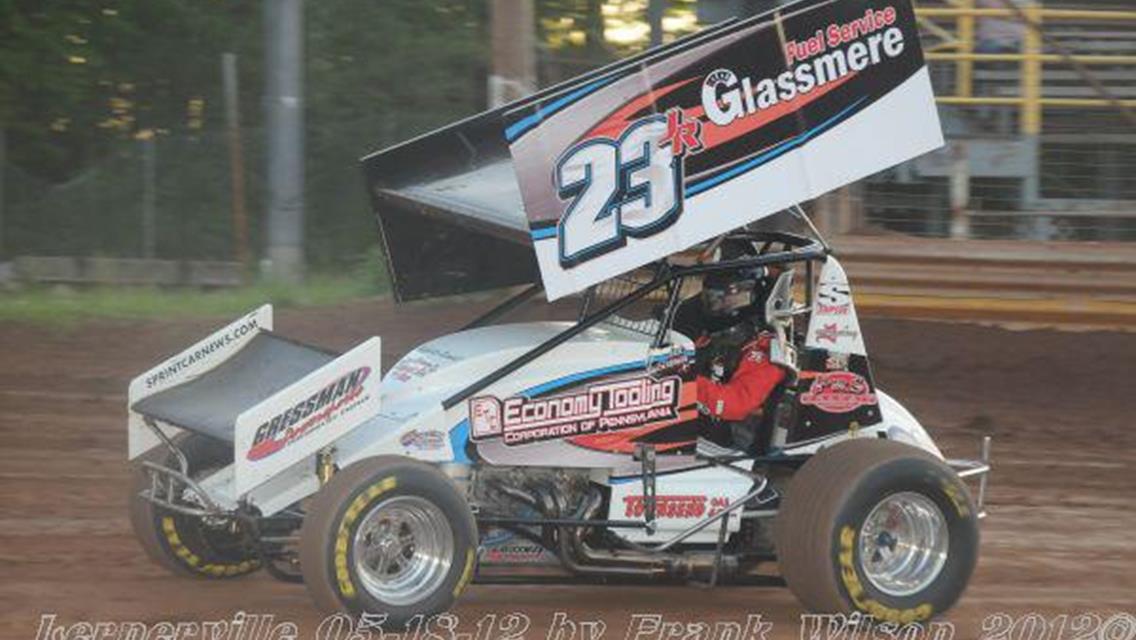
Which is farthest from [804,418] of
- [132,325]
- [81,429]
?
[132,325]

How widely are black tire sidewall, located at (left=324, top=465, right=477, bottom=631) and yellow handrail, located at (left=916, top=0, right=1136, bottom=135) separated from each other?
9740 mm

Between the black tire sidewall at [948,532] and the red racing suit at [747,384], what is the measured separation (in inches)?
25.7

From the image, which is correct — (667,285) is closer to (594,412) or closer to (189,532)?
(594,412)

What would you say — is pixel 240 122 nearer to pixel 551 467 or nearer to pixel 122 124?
pixel 122 124

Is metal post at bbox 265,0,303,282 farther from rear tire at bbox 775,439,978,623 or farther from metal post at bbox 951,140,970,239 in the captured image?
rear tire at bbox 775,439,978,623

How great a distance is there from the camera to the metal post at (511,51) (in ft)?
48.5

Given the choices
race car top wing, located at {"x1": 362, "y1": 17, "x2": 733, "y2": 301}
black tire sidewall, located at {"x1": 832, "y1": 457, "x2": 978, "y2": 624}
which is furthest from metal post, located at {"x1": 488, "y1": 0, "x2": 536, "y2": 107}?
black tire sidewall, located at {"x1": 832, "y1": 457, "x2": 978, "y2": 624}

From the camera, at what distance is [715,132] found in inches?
303

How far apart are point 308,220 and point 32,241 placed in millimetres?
3106

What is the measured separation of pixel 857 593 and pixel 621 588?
1395mm

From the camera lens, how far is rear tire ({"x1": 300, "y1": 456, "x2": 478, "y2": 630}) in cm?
714

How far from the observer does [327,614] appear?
24.3ft

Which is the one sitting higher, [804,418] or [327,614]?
[804,418]

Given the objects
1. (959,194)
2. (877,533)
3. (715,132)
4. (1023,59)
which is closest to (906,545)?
(877,533)
